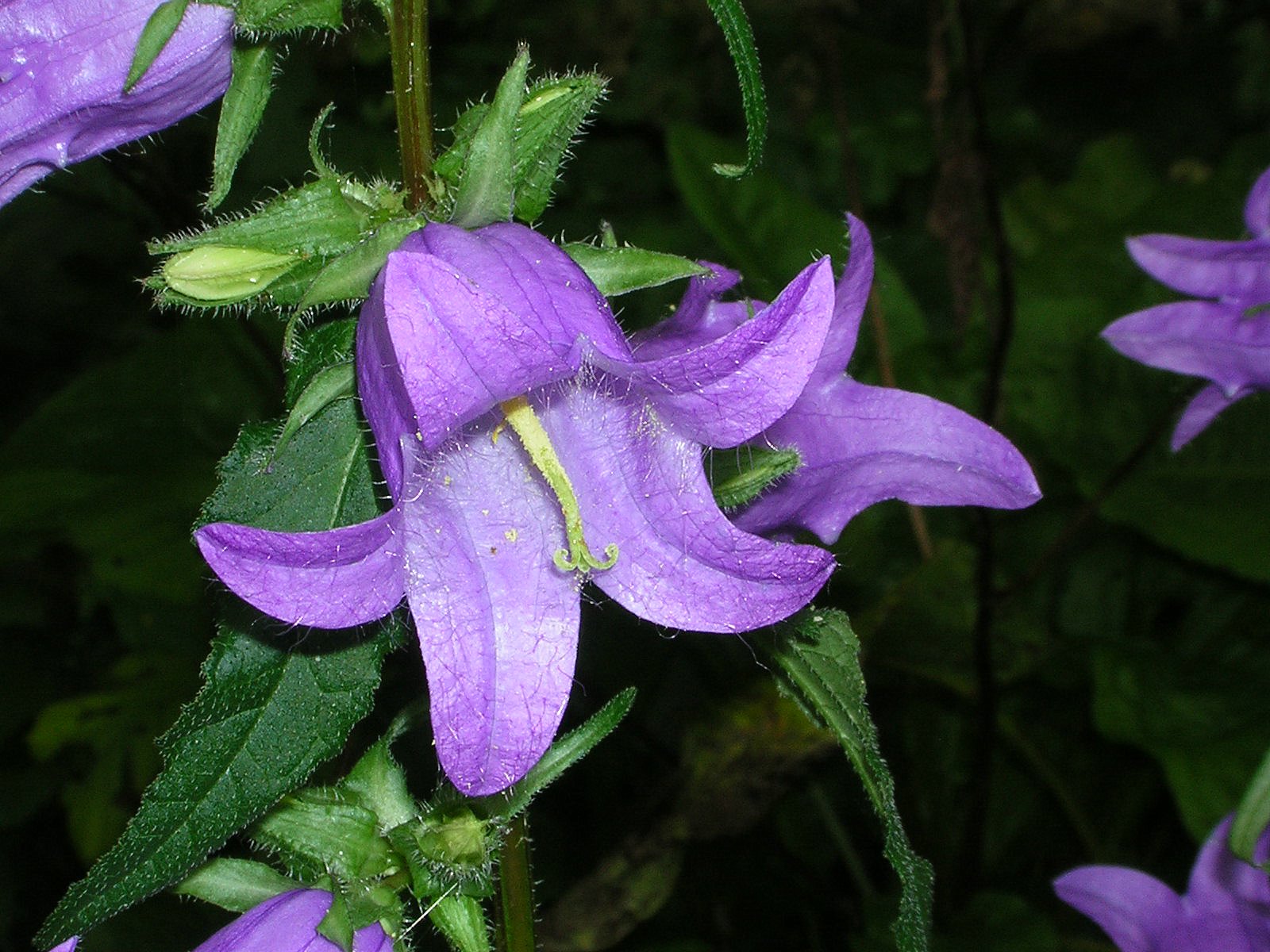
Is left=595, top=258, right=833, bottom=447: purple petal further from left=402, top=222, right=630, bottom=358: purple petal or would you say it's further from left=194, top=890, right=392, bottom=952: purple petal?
left=194, top=890, right=392, bottom=952: purple petal

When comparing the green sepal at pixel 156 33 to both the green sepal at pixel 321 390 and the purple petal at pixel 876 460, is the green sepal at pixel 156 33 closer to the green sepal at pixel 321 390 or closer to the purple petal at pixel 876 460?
the green sepal at pixel 321 390

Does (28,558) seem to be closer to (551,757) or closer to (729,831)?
(729,831)

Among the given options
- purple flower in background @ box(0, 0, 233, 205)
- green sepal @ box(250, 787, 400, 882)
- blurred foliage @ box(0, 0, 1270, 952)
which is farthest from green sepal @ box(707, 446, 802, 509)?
blurred foliage @ box(0, 0, 1270, 952)

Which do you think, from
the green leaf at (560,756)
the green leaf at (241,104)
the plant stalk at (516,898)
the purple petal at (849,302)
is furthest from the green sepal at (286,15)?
the plant stalk at (516,898)

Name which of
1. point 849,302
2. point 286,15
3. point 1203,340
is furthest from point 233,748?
point 1203,340

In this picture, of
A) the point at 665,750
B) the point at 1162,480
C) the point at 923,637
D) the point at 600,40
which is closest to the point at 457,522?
the point at 665,750

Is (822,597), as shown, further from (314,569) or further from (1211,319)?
(314,569)
